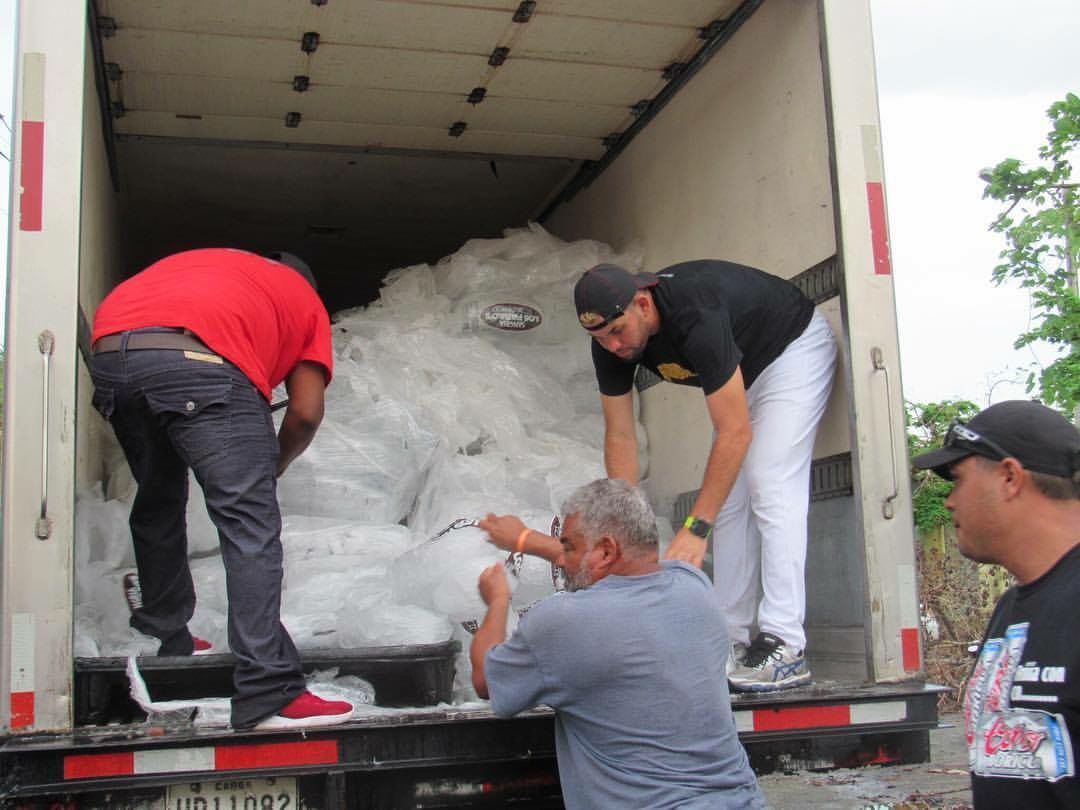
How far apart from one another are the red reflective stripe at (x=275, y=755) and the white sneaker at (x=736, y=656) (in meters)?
1.12

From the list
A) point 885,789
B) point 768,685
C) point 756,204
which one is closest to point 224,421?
point 768,685

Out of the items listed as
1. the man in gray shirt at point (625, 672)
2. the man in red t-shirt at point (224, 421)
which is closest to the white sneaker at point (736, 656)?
the man in gray shirt at point (625, 672)

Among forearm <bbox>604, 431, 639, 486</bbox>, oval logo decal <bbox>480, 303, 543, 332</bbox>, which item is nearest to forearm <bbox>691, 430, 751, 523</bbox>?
forearm <bbox>604, 431, 639, 486</bbox>

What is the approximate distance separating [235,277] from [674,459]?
1995 mm

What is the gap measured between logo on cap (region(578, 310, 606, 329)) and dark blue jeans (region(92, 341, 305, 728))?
2.75 ft

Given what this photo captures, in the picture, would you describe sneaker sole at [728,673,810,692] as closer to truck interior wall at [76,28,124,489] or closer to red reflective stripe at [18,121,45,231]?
truck interior wall at [76,28,124,489]

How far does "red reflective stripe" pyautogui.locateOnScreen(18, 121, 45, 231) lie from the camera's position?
2.72 meters

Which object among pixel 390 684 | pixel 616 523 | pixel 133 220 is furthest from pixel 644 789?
pixel 133 220

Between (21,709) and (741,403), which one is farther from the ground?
(741,403)

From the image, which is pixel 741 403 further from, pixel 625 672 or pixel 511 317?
pixel 511 317

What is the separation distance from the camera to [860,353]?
325cm

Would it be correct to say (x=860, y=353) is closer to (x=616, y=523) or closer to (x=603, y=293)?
(x=603, y=293)

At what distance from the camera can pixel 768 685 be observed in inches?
123

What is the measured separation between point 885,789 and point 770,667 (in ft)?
4.72
